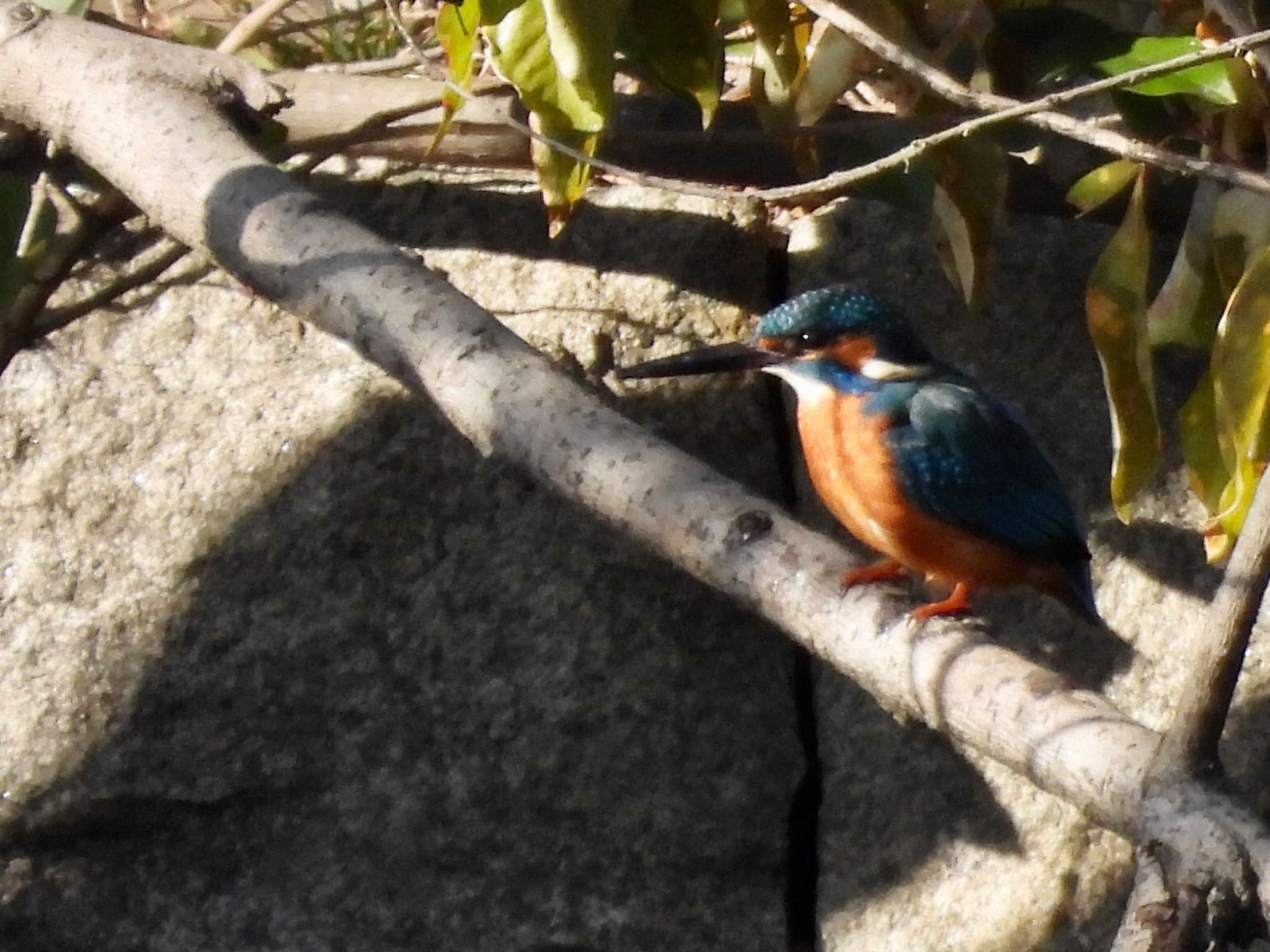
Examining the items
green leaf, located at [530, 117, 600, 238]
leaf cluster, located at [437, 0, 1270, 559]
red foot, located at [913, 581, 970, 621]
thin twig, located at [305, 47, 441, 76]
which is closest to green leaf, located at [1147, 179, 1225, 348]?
leaf cluster, located at [437, 0, 1270, 559]

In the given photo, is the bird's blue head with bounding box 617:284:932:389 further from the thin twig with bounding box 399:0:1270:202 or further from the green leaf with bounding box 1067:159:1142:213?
the thin twig with bounding box 399:0:1270:202

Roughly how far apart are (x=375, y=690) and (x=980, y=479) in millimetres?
1064

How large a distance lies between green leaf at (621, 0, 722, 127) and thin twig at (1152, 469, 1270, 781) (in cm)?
129

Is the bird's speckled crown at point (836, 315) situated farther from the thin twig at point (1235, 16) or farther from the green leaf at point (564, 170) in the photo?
the thin twig at point (1235, 16)

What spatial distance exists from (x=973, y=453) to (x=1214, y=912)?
1231 mm

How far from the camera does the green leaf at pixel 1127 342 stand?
2467 millimetres

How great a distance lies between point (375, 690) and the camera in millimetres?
2934

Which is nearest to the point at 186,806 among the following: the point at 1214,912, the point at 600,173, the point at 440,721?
the point at 440,721

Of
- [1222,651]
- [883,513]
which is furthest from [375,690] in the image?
[1222,651]

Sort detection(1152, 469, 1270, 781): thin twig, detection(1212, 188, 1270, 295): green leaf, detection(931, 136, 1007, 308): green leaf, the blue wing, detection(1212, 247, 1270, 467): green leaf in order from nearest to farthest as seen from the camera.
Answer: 1. detection(1152, 469, 1270, 781): thin twig
2. detection(1212, 247, 1270, 467): green leaf
3. detection(1212, 188, 1270, 295): green leaf
4. detection(931, 136, 1007, 308): green leaf
5. the blue wing

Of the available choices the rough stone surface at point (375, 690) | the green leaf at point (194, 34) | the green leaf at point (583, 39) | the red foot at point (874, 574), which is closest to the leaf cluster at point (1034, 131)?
the green leaf at point (583, 39)

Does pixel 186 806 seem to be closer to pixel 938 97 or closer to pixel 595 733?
pixel 595 733

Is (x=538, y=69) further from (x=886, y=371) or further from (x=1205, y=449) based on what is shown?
(x=1205, y=449)

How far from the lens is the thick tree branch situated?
1.82 meters
